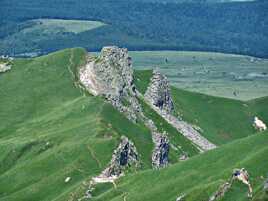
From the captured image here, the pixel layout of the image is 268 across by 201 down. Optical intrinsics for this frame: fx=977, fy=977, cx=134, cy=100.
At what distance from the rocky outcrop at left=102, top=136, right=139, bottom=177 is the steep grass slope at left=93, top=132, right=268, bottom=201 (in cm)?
1391

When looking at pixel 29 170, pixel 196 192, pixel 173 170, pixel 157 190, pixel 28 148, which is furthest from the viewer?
pixel 28 148

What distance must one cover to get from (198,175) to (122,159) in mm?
30957

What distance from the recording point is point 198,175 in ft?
456

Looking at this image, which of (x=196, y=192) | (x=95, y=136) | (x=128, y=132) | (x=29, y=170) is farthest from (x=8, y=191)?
(x=196, y=192)

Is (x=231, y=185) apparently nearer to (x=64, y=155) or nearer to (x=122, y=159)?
(x=122, y=159)

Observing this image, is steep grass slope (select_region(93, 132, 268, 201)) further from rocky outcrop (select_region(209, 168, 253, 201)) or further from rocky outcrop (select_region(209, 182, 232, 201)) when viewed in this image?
rocky outcrop (select_region(209, 182, 232, 201))

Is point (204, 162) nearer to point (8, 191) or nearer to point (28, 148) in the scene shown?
point (8, 191)

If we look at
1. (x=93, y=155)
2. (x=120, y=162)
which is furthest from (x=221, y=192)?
(x=93, y=155)

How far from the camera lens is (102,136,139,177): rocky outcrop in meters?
164

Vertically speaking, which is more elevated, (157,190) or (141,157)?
(157,190)

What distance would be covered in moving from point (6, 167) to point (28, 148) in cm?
623

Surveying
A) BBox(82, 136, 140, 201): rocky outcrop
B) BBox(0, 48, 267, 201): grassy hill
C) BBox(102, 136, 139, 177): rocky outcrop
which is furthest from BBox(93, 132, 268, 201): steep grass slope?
BBox(102, 136, 139, 177): rocky outcrop

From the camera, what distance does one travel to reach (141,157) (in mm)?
181750

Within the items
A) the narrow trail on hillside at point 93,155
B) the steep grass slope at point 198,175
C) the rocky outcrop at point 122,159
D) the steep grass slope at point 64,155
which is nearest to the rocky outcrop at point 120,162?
the rocky outcrop at point 122,159
